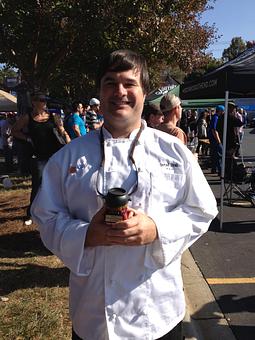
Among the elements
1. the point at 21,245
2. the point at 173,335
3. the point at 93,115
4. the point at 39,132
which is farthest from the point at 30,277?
the point at 93,115

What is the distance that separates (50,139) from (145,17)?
688 cm

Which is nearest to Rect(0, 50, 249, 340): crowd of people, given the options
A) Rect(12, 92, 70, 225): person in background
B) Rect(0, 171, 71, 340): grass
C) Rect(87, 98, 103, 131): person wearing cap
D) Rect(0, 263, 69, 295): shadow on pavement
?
Rect(0, 171, 71, 340): grass

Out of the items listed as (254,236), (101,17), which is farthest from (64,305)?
(101,17)

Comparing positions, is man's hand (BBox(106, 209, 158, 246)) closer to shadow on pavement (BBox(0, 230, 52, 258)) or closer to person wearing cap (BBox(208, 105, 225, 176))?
shadow on pavement (BBox(0, 230, 52, 258))

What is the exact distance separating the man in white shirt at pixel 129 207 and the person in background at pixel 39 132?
4275 millimetres

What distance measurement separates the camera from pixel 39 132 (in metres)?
6.04

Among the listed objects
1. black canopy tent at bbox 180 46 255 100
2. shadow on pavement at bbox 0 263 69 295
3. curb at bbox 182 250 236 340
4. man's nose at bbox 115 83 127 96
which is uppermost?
black canopy tent at bbox 180 46 255 100

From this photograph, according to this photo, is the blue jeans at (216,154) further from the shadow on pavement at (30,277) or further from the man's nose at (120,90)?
the man's nose at (120,90)

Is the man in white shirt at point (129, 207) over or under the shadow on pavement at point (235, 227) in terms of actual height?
over

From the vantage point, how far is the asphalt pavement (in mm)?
3781

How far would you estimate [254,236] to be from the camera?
21.3ft

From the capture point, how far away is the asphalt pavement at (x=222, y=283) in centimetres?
378

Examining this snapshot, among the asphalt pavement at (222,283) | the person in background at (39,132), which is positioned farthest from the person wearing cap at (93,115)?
the asphalt pavement at (222,283)

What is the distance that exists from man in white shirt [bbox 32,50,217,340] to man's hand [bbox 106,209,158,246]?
0.04 feet
